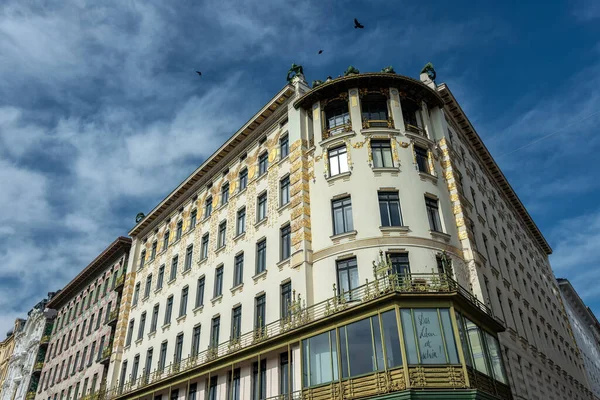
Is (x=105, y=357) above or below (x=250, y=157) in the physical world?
below

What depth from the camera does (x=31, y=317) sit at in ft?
206

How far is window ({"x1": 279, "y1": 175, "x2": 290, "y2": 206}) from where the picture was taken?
27.9 metres

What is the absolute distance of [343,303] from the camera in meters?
20.9

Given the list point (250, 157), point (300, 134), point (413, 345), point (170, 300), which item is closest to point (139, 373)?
point (170, 300)

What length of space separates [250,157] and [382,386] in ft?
63.0

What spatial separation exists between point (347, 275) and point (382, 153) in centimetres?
716

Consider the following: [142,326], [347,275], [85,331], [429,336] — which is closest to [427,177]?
[347,275]

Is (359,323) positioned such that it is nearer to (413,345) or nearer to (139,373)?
(413,345)

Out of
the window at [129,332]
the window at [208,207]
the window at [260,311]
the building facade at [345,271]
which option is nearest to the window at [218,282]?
the building facade at [345,271]

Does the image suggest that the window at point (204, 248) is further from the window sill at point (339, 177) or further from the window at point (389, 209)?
the window at point (389, 209)

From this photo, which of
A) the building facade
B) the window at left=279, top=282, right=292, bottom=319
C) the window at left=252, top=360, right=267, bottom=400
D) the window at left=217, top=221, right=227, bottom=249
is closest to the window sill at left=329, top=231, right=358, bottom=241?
the building facade

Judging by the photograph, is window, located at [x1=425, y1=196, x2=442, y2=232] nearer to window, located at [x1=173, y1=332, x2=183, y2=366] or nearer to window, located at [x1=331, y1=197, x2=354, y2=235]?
window, located at [x1=331, y1=197, x2=354, y2=235]

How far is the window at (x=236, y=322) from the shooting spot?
26.7 meters

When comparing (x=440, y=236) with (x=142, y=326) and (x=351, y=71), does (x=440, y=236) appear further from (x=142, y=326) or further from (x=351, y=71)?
(x=142, y=326)
